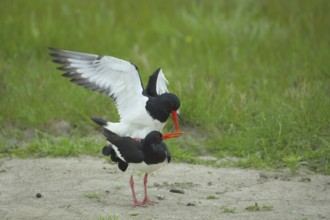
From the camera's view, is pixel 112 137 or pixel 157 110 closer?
pixel 112 137

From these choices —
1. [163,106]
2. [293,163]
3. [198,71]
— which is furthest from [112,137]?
[198,71]

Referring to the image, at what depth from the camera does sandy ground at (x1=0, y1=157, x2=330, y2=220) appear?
505 cm

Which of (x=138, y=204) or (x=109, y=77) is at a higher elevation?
(x=109, y=77)

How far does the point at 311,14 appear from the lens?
10.7 metres

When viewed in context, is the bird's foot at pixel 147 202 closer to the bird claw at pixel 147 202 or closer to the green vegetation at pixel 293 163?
the bird claw at pixel 147 202

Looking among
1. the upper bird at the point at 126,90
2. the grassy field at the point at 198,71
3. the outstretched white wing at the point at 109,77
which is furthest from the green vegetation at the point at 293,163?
the outstretched white wing at the point at 109,77

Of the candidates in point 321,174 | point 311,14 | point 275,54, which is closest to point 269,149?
point 321,174

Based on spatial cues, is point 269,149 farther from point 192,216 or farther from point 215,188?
point 192,216

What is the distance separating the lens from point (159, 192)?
19.1 feet

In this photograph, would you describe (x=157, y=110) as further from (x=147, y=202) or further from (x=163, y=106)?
(x=147, y=202)

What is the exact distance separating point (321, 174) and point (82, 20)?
5533 millimetres

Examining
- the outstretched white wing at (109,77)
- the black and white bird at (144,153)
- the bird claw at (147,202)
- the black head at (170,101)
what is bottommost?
the bird claw at (147,202)

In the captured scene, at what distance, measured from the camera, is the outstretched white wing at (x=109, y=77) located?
6.09 metres

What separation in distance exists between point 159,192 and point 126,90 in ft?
3.44
